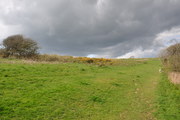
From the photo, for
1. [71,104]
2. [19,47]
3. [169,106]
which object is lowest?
[169,106]

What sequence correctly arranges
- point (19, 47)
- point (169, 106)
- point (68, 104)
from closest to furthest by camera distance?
point (68, 104) → point (169, 106) → point (19, 47)

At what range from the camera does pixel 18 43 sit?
1086 inches

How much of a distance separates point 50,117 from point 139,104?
5.20m

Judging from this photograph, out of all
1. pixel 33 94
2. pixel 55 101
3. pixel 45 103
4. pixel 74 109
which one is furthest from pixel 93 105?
pixel 33 94

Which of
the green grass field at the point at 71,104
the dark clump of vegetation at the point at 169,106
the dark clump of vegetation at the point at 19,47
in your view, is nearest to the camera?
the green grass field at the point at 71,104

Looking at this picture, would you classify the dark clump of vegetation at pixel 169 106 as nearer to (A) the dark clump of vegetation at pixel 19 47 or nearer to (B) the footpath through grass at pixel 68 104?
(B) the footpath through grass at pixel 68 104

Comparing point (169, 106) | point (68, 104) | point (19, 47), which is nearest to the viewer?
point (68, 104)

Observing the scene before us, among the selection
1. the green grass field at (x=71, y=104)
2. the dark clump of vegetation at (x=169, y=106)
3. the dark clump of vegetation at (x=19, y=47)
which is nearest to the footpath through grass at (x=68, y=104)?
the green grass field at (x=71, y=104)

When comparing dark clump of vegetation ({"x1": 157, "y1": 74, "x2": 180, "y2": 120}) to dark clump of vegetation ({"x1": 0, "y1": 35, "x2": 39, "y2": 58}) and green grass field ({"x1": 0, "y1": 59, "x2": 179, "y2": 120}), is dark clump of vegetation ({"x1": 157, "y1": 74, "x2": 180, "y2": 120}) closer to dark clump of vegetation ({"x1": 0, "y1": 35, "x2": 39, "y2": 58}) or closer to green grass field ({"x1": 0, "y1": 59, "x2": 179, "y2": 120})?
green grass field ({"x1": 0, "y1": 59, "x2": 179, "y2": 120})

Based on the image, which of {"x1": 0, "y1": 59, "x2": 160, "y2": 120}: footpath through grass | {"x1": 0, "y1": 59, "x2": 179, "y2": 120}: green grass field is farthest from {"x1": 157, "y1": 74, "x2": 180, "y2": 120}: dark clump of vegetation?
{"x1": 0, "y1": 59, "x2": 160, "y2": 120}: footpath through grass

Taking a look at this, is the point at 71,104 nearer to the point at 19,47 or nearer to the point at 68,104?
the point at 68,104

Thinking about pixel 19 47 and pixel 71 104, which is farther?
pixel 19 47

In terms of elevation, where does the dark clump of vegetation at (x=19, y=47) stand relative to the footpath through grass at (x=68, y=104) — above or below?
above

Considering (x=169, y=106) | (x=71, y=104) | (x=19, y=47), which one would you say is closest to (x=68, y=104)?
(x=71, y=104)
